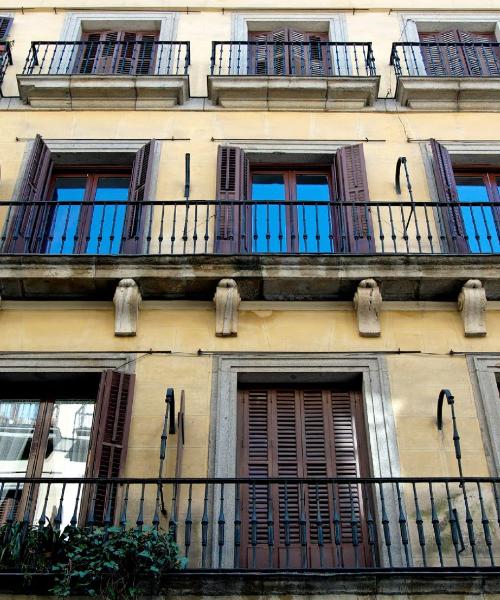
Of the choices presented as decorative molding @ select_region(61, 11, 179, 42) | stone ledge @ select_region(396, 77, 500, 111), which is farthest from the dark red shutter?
stone ledge @ select_region(396, 77, 500, 111)

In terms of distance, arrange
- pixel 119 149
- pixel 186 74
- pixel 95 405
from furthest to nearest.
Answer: pixel 186 74 < pixel 119 149 < pixel 95 405

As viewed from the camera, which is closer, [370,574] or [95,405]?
[370,574]

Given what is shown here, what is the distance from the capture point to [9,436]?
9.24m

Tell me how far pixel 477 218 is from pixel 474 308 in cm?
223

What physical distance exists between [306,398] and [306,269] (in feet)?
5.35

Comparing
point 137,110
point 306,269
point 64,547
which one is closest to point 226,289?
point 306,269

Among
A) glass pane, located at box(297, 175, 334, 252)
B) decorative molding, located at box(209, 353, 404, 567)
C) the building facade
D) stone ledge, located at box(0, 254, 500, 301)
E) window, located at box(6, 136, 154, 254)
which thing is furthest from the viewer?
glass pane, located at box(297, 175, 334, 252)

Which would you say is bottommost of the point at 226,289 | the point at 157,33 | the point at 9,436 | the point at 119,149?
the point at 9,436

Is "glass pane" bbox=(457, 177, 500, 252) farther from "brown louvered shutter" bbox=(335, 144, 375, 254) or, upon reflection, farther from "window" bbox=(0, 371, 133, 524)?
"window" bbox=(0, 371, 133, 524)

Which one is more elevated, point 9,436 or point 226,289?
point 226,289

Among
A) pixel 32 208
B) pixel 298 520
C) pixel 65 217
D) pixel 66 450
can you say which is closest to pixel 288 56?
pixel 65 217

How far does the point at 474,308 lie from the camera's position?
31.9ft

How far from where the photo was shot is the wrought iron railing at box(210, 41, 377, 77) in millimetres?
13617

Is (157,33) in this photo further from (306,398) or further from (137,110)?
(306,398)
